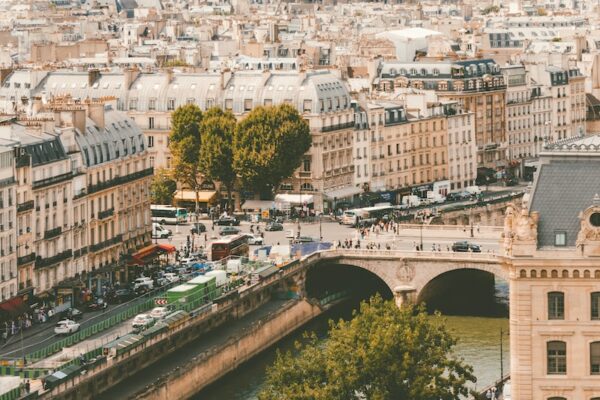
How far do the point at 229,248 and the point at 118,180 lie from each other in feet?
25.3

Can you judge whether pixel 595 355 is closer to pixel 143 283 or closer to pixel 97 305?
pixel 97 305

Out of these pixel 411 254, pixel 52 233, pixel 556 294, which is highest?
pixel 556 294

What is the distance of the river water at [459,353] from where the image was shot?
76938mm

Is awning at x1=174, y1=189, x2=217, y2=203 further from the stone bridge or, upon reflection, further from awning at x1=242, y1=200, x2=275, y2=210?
the stone bridge

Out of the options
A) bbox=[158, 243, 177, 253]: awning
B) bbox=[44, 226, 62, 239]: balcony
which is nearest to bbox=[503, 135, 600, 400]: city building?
bbox=[44, 226, 62, 239]: balcony

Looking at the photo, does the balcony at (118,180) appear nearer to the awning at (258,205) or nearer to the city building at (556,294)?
the awning at (258,205)

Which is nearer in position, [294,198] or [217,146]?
[217,146]

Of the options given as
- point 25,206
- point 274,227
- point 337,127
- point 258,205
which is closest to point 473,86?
point 337,127

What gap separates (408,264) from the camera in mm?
95562

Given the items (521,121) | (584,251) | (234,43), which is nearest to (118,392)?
(584,251)

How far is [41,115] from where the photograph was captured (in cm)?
9112

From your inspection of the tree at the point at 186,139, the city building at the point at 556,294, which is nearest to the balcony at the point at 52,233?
the tree at the point at 186,139

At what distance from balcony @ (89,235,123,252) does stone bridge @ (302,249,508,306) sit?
31.8 ft

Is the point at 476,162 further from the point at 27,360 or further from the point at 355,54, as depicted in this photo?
the point at 27,360
